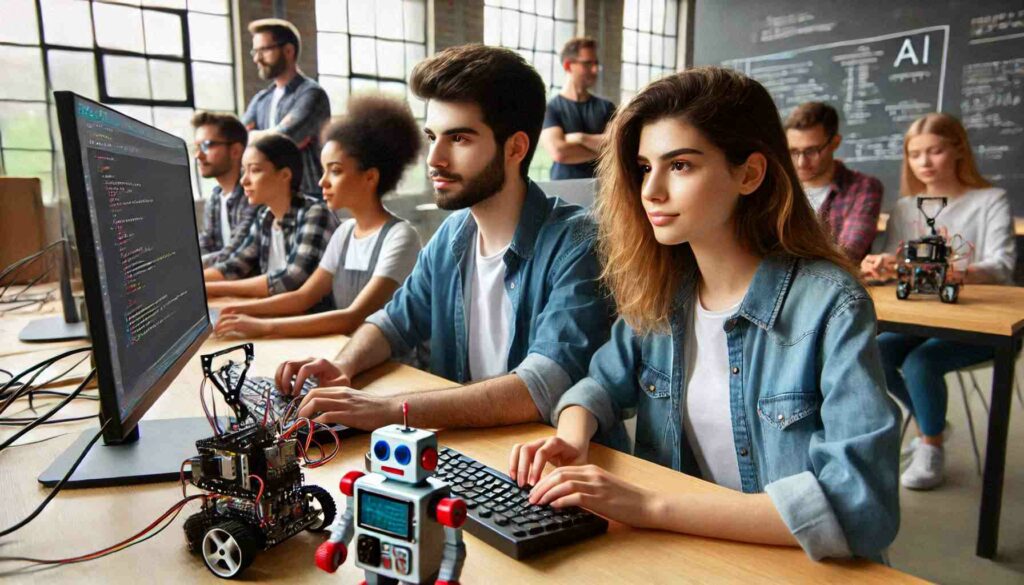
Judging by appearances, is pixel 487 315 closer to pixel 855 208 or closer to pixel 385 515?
pixel 385 515

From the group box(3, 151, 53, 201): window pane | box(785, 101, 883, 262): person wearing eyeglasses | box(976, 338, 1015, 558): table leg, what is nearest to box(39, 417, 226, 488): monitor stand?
box(976, 338, 1015, 558): table leg

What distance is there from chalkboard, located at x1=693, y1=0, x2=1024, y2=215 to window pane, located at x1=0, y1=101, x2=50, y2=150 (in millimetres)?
5184

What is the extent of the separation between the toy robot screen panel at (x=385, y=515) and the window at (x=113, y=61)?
17.4 feet

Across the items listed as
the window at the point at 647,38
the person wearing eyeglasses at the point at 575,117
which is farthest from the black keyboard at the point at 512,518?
the window at the point at 647,38

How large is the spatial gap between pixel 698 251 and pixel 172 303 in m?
0.79

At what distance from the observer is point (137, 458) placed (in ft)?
3.15

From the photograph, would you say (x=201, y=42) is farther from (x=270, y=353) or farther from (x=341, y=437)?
(x=341, y=437)

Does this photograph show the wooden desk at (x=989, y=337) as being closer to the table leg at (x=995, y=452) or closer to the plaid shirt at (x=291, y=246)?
the table leg at (x=995, y=452)

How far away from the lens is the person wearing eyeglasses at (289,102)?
3840mm

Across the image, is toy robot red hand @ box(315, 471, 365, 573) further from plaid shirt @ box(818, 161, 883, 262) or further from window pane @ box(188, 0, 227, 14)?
window pane @ box(188, 0, 227, 14)

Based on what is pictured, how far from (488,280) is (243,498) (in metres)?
0.91

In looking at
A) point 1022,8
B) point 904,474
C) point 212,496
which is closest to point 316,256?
point 212,496

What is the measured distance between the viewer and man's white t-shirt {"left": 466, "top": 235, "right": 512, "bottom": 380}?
155 centimetres

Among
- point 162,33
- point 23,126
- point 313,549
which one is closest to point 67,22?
point 162,33
